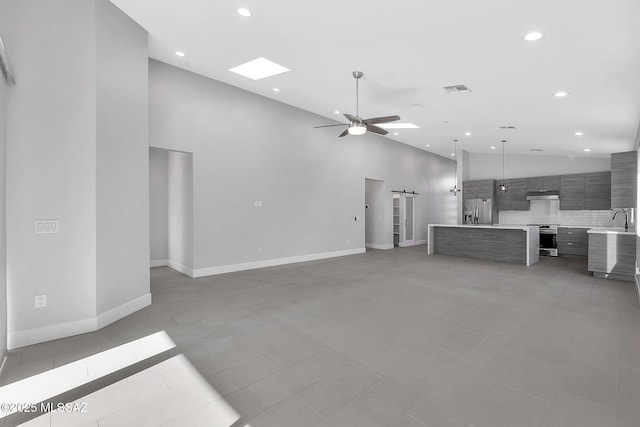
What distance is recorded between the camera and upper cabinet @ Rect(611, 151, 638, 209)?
6469 mm

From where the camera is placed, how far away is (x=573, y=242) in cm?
877

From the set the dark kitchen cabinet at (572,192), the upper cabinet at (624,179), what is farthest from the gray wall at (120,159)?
the dark kitchen cabinet at (572,192)

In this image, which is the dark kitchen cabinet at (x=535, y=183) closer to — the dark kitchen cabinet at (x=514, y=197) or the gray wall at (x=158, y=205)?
the dark kitchen cabinet at (x=514, y=197)

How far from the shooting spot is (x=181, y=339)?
10.3 feet

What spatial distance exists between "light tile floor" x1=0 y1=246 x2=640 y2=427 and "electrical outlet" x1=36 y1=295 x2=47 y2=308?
1.26 ft

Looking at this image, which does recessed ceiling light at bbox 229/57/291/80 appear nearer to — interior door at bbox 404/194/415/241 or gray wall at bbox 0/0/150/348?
gray wall at bbox 0/0/150/348

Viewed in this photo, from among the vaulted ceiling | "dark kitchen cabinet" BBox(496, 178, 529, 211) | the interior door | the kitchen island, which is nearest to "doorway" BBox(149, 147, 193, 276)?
the vaulted ceiling

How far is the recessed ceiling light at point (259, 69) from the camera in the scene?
5.14m

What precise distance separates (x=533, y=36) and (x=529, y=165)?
325 inches

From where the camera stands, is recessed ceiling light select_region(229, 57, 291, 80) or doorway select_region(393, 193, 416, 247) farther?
doorway select_region(393, 193, 416, 247)

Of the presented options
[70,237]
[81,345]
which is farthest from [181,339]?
[70,237]

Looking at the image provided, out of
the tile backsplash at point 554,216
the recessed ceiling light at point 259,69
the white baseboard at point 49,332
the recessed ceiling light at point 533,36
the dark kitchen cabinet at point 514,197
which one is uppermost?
the recessed ceiling light at point 259,69

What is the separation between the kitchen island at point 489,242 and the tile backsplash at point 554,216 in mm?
2380

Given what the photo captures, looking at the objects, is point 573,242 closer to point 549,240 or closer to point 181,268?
point 549,240
